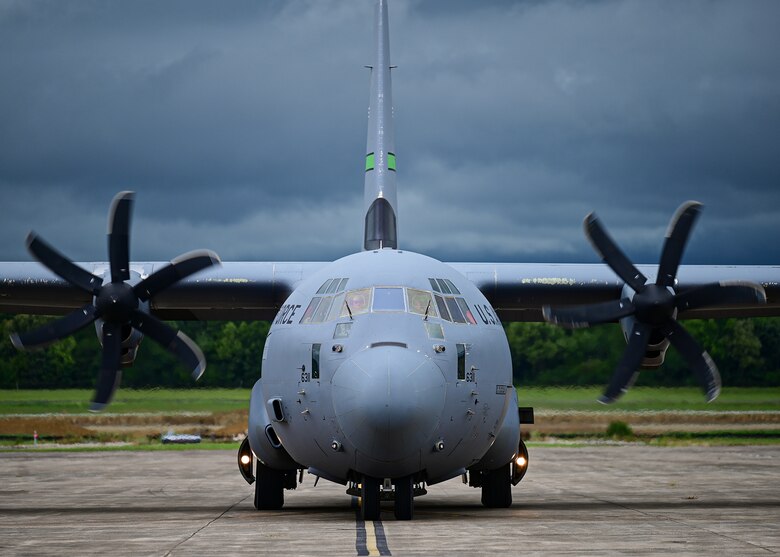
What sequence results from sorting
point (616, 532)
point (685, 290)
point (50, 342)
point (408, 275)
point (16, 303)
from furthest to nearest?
point (16, 303)
point (685, 290)
point (50, 342)
point (408, 275)
point (616, 532)

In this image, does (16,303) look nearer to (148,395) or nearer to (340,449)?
(340,449)

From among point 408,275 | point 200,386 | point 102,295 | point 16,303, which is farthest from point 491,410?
point 200,386

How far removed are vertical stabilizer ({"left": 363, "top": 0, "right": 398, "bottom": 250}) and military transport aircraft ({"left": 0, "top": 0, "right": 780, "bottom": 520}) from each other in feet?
0.11

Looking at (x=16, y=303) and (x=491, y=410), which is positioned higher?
(x=16, y=303)

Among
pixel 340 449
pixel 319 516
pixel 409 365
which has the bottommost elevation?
pixel 319 516

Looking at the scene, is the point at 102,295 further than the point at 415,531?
Yes

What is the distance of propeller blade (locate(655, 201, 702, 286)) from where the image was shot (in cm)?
1798

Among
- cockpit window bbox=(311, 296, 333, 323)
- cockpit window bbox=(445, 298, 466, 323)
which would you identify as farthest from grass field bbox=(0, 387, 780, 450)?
cockpit window bbox=(445, 298, 466, 323)

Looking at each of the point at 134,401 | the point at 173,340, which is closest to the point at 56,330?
the point at 173,340

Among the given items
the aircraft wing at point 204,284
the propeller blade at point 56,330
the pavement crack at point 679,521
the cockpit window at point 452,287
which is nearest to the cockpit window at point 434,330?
the cockpit window at point 452,287

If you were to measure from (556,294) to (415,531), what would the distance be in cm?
792

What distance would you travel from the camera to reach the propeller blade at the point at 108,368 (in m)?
17.6

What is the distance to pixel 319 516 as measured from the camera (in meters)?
16.0

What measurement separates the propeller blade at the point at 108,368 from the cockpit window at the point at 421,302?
216 inches
